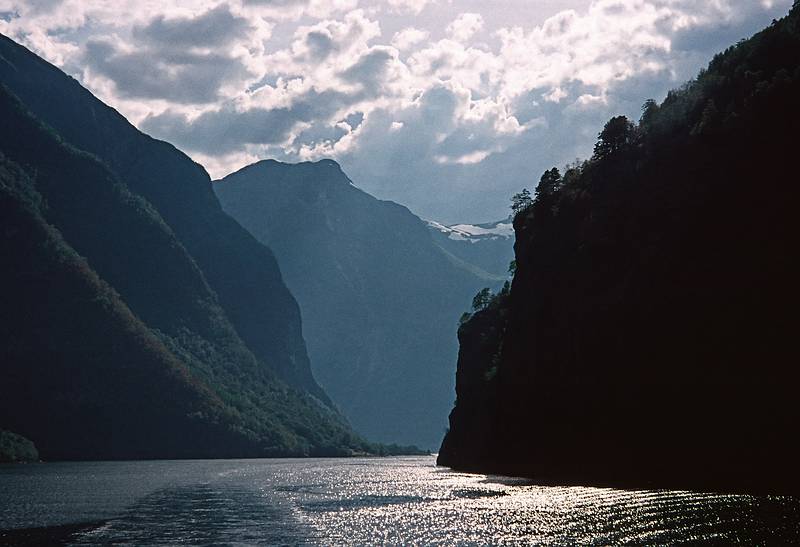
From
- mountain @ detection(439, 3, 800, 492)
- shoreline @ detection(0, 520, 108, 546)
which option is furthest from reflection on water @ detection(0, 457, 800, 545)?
mountain @ detection(439, 3, 800, 492)

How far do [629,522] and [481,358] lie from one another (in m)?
119

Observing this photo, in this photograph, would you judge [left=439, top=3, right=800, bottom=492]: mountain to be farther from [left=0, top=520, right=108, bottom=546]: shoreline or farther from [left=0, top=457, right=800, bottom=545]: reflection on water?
[left=0, top=520, right=108, bottom=546]: shoreline

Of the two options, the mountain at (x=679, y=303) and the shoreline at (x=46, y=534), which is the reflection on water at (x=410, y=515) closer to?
the shoreline at (x=46, y=534)

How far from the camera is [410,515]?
7656cm

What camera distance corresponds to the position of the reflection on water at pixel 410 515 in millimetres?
57875

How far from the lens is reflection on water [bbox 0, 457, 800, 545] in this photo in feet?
190

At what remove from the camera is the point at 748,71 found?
313 feet

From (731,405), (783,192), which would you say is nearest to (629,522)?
(731,405)

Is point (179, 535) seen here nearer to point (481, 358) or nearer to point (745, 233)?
point (745, 233)

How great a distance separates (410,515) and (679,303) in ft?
113

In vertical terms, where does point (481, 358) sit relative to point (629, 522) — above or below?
above

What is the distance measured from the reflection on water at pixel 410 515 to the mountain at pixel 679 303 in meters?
6.35

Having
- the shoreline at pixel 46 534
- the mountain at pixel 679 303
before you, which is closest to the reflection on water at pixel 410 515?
the shoreline at pixel 46 534

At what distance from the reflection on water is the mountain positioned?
6.35 meters
